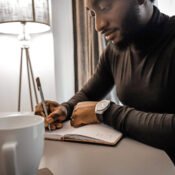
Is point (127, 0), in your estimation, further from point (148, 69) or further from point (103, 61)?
point (103, 61)

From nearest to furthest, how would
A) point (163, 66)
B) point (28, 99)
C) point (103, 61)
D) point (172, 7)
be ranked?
point (163, 66)
point (103, 61)
point (172, 7)
point (28, 99)

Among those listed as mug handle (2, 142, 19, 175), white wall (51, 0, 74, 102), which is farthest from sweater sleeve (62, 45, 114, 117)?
white wall (51, 0, 74, 102)

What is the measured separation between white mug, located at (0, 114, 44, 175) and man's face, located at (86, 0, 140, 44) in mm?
548

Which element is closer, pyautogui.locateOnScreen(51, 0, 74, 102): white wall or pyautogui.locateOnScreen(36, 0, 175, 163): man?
pyautogui.locateOnScreen(36, 0, 175, 163): man

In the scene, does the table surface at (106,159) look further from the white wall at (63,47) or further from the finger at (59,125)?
the white wall at (63,47)

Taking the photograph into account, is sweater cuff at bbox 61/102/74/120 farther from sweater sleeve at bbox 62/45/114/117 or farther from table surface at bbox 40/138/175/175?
table surface at bbox 40/138/175/175

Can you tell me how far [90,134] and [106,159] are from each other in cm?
16

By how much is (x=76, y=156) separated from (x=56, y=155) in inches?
2.2

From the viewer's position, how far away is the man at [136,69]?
0.83m

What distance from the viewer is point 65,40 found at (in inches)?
92.7

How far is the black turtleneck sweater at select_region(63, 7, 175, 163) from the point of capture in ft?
2.40

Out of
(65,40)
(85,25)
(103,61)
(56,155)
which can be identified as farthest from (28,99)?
(56,155)

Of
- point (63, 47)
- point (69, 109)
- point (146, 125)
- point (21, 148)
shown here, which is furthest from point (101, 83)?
point (63, 47)

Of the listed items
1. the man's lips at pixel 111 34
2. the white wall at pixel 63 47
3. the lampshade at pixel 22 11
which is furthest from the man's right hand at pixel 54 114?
the white wall at pixel 63 47
